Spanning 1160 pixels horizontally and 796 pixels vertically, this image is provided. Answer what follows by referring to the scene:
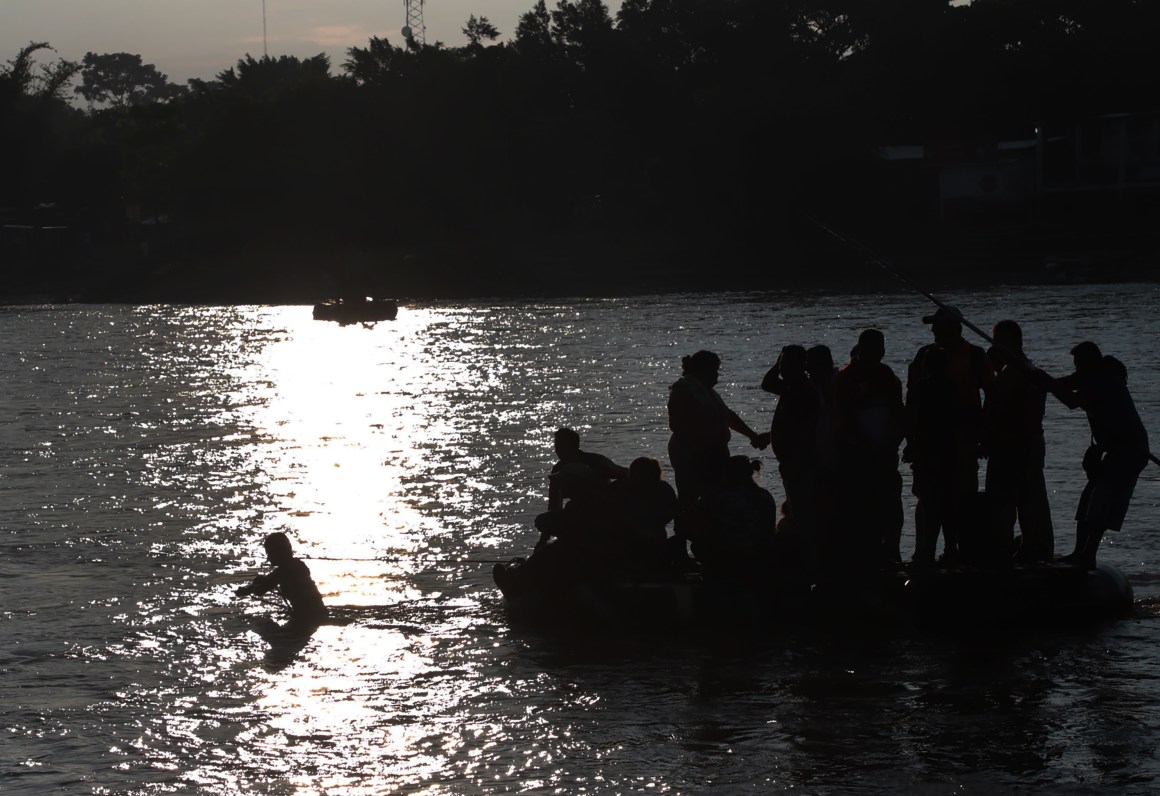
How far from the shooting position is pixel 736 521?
10.5 meters

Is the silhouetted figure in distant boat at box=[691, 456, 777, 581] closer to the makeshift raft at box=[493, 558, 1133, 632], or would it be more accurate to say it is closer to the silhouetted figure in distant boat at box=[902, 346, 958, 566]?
the makeshift raft at box=[493, 558, 1133, 632]

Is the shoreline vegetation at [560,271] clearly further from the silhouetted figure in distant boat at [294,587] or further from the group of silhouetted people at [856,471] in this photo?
the silhouetted figure in distant boat at [294,587]

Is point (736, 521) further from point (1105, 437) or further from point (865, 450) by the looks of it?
point (1105, 437)

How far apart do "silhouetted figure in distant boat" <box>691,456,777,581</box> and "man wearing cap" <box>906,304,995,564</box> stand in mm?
1162

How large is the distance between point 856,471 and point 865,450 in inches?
6.2

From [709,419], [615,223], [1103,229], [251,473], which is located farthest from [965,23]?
[709,419]

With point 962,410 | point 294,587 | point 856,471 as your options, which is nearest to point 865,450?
point 856,471

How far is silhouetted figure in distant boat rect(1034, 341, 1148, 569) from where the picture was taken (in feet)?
35.0

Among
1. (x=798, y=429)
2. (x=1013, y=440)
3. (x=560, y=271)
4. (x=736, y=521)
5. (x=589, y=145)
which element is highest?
(x=589, y=145)

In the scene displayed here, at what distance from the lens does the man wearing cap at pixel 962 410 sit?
10.7 meters

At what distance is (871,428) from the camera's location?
10383 mm

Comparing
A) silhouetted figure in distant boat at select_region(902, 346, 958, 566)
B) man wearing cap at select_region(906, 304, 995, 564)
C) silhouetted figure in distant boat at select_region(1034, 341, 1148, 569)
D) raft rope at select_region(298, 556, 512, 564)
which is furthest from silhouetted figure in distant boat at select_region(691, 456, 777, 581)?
raft rope at select_region(298, 556, 512, 564)

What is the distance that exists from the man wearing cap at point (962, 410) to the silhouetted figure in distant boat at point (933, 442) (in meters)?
0.02

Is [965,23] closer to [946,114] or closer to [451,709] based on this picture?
[946,114]
